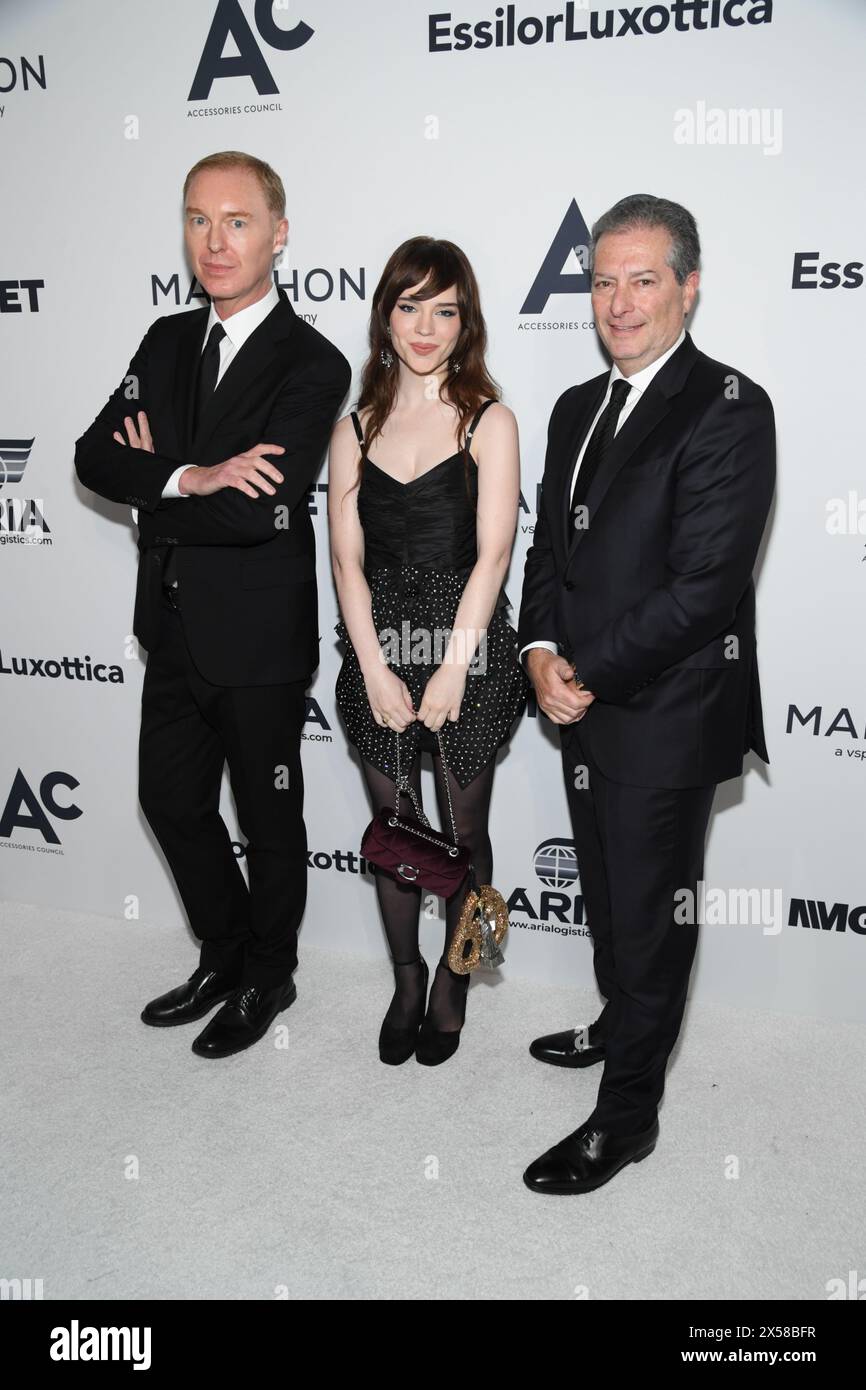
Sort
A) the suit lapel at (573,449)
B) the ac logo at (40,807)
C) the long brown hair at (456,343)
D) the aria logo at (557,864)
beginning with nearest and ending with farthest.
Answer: the suit lapel at (573,449) → the long brown hair at (456,343) → the aria logo at (557,864) → the ac logo at (40,807)

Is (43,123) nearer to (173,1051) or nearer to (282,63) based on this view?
(282,63)

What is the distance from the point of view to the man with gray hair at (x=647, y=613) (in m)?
2.13

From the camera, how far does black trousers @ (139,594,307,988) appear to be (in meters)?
2.81

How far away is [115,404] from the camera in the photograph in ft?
9.32

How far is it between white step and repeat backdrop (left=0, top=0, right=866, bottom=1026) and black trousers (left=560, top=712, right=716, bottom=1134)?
2.34ft

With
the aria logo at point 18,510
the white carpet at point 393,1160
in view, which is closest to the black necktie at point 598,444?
the white carpet at point 393,1160

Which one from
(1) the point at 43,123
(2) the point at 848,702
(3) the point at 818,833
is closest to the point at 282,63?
(1) the point at 43,123

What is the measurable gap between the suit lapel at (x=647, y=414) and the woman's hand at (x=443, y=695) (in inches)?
21.7

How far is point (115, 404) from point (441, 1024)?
75.1 inches

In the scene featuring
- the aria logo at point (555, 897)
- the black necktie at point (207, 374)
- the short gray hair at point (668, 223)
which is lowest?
the aria logo at point (555, 897)

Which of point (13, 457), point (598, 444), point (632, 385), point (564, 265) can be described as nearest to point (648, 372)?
point (632, 385)

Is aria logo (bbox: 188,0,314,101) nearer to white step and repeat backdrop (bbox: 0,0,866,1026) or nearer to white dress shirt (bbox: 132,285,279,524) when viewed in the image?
white step and repeat backdrop (bbox: 0,0,866,1026)

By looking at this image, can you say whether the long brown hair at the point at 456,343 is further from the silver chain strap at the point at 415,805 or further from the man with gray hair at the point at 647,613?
the silver chain strap at the point at 415,805

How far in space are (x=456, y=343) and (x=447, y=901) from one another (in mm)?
1434
